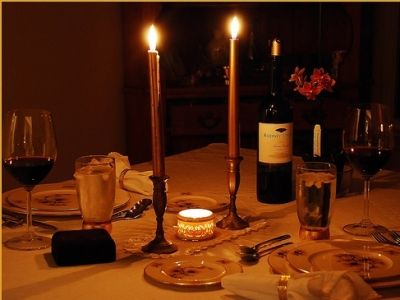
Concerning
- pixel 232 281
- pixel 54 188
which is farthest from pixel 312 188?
pixel 54 188

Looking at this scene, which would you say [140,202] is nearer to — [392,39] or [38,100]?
[38,100]

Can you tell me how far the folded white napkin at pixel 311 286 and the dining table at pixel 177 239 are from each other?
1.2 inches

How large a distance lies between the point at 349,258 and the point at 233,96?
0.35m

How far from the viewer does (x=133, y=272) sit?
97 cm

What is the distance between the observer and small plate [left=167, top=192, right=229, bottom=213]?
131cm

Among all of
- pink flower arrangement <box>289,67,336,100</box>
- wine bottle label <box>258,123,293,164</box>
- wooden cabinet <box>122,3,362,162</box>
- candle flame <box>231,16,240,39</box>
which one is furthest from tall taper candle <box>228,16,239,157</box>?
wooden cabinet <box>122,3,362,162</box>

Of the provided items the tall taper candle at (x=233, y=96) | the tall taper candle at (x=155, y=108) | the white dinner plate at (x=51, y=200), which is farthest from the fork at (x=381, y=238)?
the white dinner plate at (x=51, y=200)

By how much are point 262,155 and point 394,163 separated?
202cm

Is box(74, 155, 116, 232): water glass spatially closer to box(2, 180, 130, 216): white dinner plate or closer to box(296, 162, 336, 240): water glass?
box(2, 180, 130, 216): white dinner plate

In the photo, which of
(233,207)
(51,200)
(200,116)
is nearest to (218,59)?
(200,116)

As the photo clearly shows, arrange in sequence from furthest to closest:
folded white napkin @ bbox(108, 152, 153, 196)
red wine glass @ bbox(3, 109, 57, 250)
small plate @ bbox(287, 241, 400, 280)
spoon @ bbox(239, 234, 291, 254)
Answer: folded white napkin @ bbox(108, 152, 153, 196) < red wine glass @ bbox(3, 109, 57, 250) < spoon @ bbox(239, 234, 291, 254) < small plate @ bbox(287, 241, 400, 280)

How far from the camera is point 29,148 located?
1.15 metres

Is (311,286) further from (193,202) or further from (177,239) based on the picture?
(193,202)

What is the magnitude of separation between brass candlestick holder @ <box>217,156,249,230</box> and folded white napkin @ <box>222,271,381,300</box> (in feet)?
1.07
